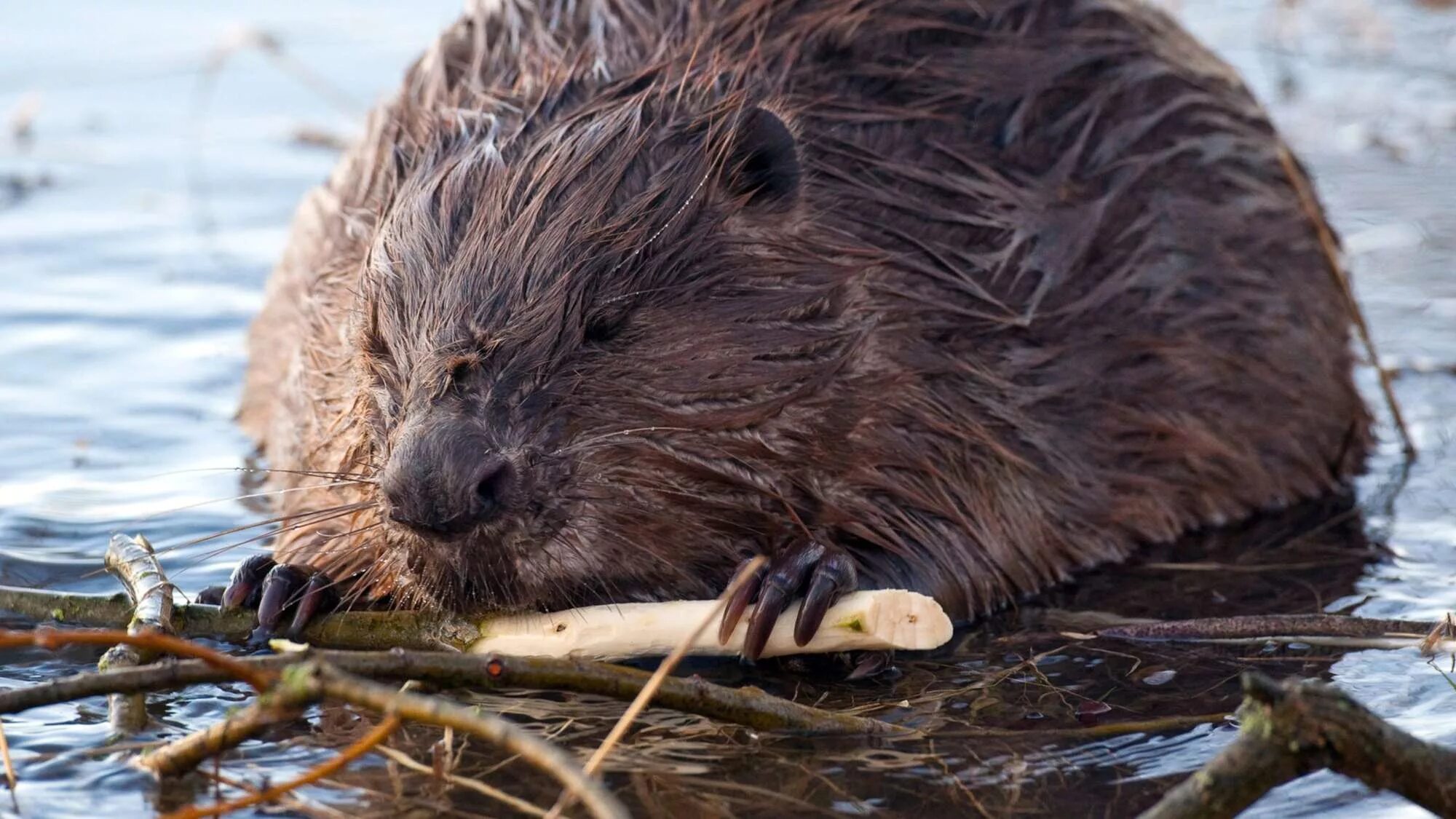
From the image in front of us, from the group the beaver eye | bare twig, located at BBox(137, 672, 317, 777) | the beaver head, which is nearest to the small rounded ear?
the beaver head

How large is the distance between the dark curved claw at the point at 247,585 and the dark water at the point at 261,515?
0.20 meters

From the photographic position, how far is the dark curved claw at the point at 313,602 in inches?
137

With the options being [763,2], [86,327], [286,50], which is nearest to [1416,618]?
[763,2]

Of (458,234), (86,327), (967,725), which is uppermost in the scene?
(458,234)

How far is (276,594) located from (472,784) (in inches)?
29.6

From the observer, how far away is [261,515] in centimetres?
448

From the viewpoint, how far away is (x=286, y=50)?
7.92 m

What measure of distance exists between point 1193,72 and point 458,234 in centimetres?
193

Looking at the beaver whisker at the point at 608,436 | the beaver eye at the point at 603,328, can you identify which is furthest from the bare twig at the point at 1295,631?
the beaver eye at the point at 603,328

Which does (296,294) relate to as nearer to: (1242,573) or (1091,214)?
(1091,214)

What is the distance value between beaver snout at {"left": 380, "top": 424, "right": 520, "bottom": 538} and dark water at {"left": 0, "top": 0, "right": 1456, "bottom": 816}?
1.14 feet

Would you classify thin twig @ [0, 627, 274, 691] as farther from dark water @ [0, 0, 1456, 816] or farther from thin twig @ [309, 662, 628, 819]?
dark water @ [0, 0, 1456, 816]

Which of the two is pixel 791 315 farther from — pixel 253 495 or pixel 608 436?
pixel 253 495

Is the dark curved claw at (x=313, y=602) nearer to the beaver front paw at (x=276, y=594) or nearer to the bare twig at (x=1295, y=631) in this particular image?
the beaver front paw at (x=276, y=594)
